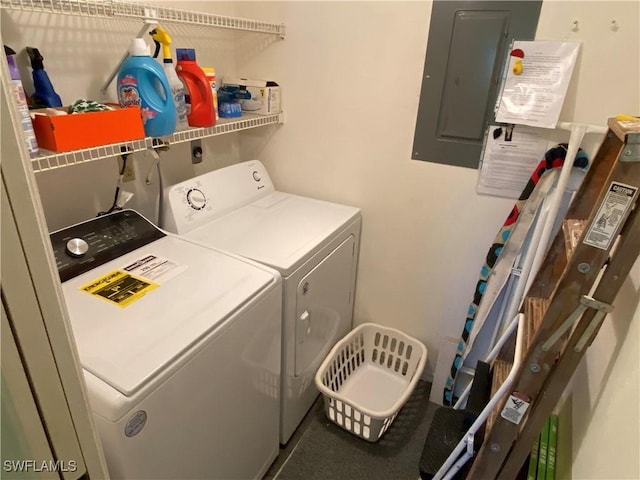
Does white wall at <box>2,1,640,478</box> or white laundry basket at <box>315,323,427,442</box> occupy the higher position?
white wall at <box>2,1,640,478</box>

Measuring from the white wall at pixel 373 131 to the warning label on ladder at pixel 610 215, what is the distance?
1.36 feet

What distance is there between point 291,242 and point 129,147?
67 cm

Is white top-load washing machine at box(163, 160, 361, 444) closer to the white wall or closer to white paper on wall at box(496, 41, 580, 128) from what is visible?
the white wall

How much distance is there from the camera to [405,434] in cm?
193

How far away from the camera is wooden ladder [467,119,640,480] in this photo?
842 millimetres

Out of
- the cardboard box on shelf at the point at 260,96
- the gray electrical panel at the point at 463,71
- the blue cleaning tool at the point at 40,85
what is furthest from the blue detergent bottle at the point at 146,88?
the gray electrical panel at the point at 463,71

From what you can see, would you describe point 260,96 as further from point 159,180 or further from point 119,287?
point 119,287

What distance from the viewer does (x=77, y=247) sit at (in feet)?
4.33

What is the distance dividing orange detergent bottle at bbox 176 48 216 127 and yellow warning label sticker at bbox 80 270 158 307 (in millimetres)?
675

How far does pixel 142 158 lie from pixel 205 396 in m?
A: 1.09

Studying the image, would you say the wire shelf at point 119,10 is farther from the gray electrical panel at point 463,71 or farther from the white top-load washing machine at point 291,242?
the gray electrical panel at point 463,71

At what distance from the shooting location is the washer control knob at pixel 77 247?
131 cm

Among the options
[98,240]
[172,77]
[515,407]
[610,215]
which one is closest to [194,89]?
[172,77]

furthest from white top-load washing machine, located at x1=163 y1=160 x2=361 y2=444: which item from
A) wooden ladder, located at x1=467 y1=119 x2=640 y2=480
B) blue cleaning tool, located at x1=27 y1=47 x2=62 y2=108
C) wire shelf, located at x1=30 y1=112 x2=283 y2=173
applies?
wooden ladder, located at x1=467 y1=119 x2=640 y2=480
